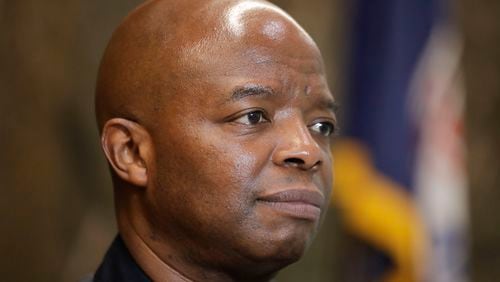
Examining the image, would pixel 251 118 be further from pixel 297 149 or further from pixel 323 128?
pixel 323 128

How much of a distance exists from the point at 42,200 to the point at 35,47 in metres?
0.59

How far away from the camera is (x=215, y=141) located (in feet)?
6.80

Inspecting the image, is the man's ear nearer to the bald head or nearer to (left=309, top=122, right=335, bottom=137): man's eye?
the bald head

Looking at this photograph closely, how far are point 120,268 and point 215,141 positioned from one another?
37 cm

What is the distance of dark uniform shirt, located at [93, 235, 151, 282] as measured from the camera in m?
2.15

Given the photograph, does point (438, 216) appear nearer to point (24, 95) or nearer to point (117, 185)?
point (24, 95)

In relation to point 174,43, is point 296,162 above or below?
below

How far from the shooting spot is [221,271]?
2.12 m

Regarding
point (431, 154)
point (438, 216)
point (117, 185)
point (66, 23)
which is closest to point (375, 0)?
point (431, 154)

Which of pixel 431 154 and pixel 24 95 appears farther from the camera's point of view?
pixel 431 154

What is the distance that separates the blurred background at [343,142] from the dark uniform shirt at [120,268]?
5.03ft

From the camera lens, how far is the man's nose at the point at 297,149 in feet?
6.72

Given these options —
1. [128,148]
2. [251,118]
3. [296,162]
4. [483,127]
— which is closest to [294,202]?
[296,162]

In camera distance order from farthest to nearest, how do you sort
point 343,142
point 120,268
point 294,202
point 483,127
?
1. point 483,127
2. point 343,142
3. point 120,268
4. point 294,202
